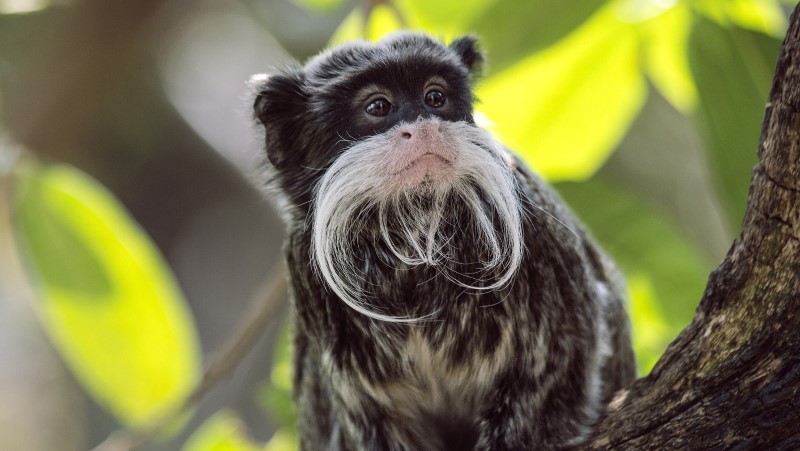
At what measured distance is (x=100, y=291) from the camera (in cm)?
319

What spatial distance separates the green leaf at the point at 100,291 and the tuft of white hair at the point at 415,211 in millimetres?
1207

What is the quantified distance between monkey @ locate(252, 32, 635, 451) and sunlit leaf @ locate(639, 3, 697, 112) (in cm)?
72

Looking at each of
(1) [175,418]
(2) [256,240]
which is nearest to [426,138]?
(1) [175,418]

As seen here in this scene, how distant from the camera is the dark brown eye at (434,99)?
2178mm

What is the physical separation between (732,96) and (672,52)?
51cm

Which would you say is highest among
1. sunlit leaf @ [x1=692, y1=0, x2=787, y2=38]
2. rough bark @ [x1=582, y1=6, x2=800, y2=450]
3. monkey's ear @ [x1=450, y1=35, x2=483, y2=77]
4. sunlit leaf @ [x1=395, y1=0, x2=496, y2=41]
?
sunlit leaf @ [x1=395, y1=0, x2=496, y2=41]

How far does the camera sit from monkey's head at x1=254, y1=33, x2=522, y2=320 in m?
2.03

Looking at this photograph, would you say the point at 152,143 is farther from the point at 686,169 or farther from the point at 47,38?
the point at 686,169

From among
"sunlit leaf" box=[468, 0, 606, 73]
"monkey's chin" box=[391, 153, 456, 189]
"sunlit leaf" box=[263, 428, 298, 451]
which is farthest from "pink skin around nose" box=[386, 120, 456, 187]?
"sunlit leaf" box=[263, 428, 298, 451]

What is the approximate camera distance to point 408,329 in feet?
7.24

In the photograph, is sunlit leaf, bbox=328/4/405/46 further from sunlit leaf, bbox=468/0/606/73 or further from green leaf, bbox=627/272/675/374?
green leaf, bbox=627/272/675/374

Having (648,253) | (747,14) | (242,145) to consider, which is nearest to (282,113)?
(648,253)

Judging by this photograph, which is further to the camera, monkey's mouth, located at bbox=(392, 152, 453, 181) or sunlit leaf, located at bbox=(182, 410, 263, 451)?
sunlit leaf, located at bbox=(182, 410, 263, 451)

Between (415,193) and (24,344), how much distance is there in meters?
6.81
